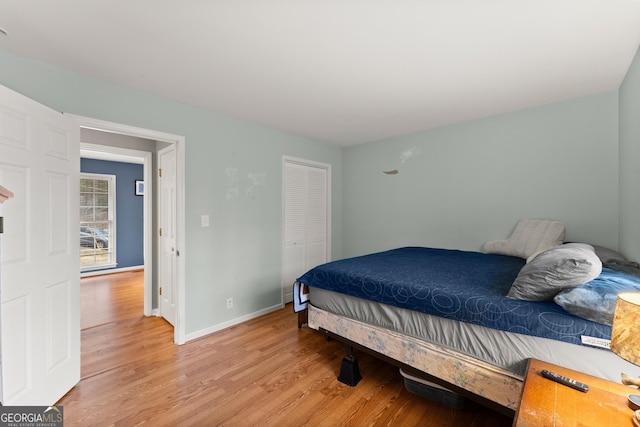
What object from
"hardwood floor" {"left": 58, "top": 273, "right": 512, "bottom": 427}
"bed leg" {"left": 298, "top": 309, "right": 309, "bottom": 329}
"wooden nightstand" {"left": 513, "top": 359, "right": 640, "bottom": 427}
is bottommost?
"hardwood floor" {"left": 58, "top": 273, "right": 512, "bottom": 427}

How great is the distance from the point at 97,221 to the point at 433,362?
657cm

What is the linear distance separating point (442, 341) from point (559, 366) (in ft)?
1.74

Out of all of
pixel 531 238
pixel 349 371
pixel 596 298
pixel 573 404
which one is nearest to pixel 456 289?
pixel 596 298

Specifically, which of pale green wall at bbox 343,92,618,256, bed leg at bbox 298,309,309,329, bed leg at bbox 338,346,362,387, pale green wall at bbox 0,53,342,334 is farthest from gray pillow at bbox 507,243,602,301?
pale green wall at bbox 0,53,342,334

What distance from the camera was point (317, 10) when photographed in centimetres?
145

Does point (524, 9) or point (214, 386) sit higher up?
point (524, 9)

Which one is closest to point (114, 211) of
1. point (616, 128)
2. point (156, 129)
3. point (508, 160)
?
point (156, 129)

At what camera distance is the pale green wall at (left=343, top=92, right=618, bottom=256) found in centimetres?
255

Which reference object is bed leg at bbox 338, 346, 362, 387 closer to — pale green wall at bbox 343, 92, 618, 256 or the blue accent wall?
pale green wall at bbox 343, 92, 618, 256

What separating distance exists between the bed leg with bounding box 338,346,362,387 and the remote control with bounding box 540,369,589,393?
48.1 inches

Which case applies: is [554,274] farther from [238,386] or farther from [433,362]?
Result: [238,386]

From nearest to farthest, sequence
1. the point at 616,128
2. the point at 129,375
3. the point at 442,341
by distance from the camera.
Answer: the point at 442,341 < the point at 129,375 < the point at 616,128

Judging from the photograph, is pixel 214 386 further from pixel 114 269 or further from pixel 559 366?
pixel 114 269

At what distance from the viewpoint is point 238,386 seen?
2.05m
